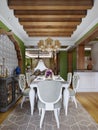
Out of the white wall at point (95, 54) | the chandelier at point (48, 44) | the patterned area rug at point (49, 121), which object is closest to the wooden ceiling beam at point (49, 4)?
the chandelier at point (48, 44)

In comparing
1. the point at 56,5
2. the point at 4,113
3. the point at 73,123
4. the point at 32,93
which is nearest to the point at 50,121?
the point at 73,123

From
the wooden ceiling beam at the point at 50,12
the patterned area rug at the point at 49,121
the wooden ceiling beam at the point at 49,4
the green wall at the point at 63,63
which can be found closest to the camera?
the patterned area rug at the point at 49,121

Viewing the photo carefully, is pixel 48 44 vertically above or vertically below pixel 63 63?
above

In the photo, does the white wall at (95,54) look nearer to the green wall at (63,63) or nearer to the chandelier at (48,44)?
the green wall at (63,63)

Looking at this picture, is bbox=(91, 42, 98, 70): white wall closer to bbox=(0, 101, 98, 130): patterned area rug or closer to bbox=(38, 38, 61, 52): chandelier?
bbox=(38, 38, 61, 52): chandelier

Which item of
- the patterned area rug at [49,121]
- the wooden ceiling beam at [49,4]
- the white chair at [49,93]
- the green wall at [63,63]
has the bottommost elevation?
the patterned area rug at [49,121]

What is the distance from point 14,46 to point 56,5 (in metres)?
3.21

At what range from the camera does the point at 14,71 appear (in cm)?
597

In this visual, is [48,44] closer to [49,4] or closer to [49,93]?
[49,4]

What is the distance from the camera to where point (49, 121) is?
325cm

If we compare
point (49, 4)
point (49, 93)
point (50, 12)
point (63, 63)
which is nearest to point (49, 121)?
point (49, 93)

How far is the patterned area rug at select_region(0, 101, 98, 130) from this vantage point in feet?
9.62

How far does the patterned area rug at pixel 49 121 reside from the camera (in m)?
2.93

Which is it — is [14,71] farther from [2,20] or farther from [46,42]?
[2,20]
